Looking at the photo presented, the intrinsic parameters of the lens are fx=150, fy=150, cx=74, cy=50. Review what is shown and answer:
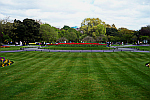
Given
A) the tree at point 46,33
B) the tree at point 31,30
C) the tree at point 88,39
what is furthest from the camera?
the tree at point 46,33

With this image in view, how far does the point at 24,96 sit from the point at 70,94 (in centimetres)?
227

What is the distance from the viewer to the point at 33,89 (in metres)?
8.41

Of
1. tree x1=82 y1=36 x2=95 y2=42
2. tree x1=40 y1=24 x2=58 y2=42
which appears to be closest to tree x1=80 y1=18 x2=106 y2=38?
tree x1=82 y1=36 x2=95 y2=42

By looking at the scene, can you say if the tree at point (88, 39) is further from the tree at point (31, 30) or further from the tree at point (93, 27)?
the tree at point (31, 30)

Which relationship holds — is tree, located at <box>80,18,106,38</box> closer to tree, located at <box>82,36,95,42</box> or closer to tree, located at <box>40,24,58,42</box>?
tree, located at <box>82,36,95,42</box>

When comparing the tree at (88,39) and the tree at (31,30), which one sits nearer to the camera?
the tree at (31,30)

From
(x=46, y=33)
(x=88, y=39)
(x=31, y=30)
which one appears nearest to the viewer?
(x=31, y=30)

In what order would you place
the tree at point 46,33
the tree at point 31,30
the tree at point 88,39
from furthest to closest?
1. the tree at point 46,33
2. the tree at point 88,39
3. the tree at point 31,30

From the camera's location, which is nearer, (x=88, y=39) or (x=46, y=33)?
(x=88, y=39)

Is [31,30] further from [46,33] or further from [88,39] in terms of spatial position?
[88,39]

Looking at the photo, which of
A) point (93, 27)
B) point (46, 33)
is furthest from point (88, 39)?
point (46, 33)

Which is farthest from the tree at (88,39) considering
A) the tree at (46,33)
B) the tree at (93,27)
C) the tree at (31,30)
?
the tree at (31,30)

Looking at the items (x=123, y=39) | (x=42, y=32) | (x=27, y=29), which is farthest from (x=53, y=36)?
(x=123, y=39)

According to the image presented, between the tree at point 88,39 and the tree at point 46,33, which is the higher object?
the tree at point 46,33
